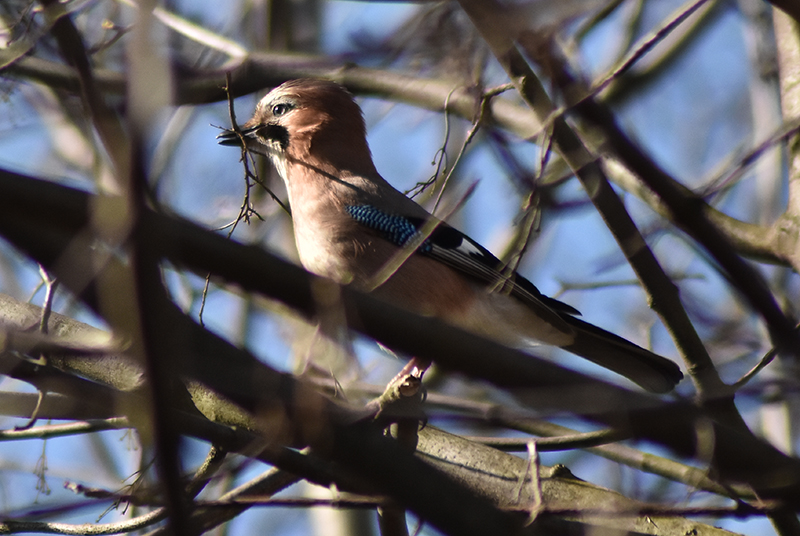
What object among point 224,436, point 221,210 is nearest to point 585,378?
point 224,436

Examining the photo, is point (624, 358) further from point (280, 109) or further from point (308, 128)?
point (280, 109)

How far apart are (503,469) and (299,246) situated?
2.04m

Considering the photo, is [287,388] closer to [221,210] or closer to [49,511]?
[49,511]

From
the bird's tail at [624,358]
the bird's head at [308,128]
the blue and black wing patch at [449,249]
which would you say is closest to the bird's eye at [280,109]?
the bird's head at [308,128]

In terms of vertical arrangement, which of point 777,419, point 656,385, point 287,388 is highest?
point 777,419

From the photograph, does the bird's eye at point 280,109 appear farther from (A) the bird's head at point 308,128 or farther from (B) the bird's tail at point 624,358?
(B) the bird's tail at point 624,358

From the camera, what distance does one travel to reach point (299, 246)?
17.1 ft

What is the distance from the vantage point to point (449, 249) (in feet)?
17.4

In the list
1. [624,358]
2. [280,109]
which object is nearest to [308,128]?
[280,109]

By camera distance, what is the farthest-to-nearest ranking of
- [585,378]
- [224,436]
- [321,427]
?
[224,436] → [585,378] → [321,427]

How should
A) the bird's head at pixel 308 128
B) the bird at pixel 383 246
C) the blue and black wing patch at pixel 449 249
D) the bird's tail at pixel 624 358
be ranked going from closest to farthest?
the bird's tail at pixel 624 358 < the bird at pixel 383 246 < the blue and black wing patch at pixel 449 249 < the bird's head at pixel 308 128

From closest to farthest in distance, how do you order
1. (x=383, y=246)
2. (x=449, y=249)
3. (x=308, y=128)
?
(x=383, y=246) < (x=449, y=249) < (x=308, y=128)

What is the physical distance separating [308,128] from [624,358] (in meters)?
2.78

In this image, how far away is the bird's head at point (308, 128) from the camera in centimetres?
584
